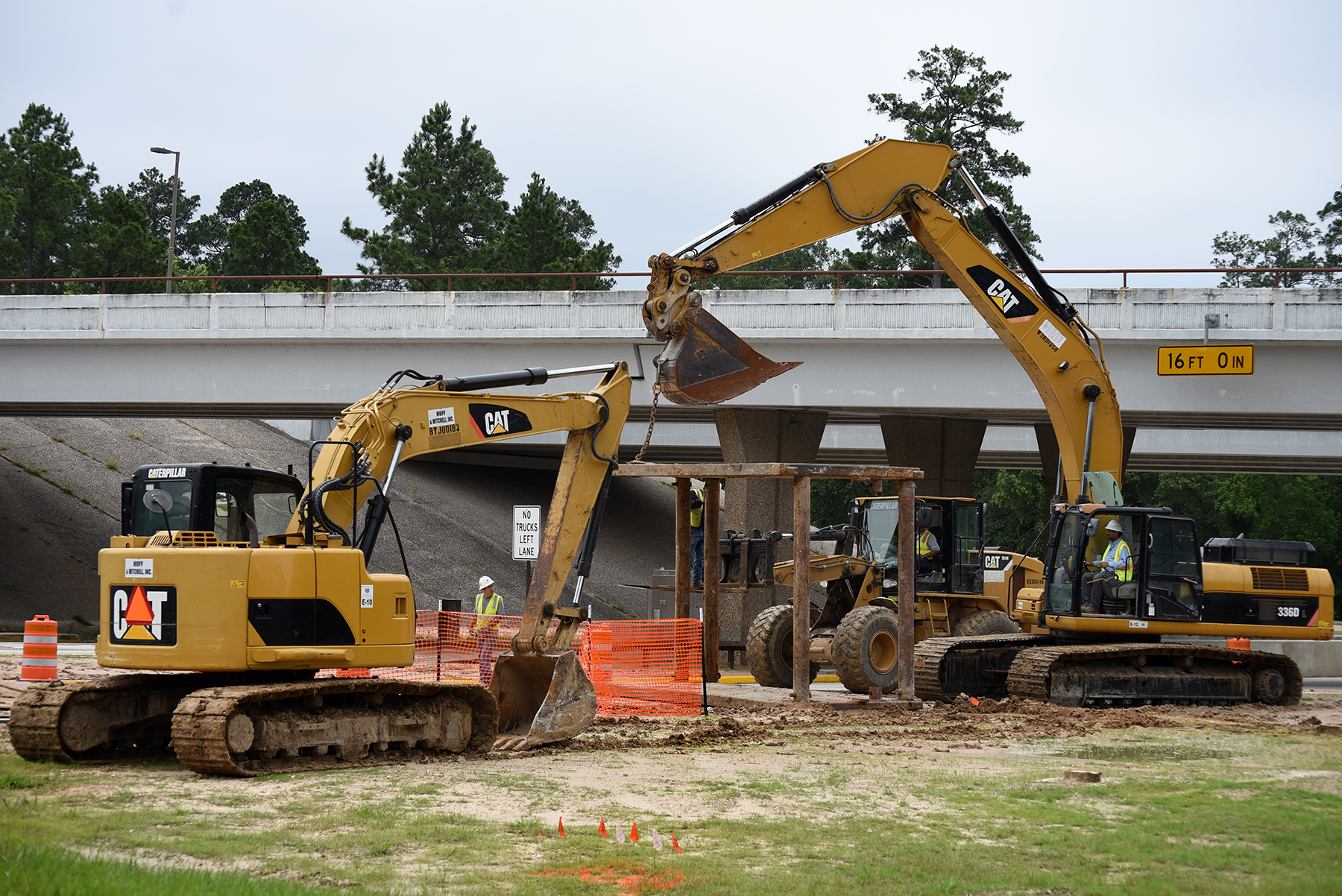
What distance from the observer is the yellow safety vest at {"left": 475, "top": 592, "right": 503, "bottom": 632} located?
1703 centimetres

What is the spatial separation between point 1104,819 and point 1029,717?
6234 millimetres

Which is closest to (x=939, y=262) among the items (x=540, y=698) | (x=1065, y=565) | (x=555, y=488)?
(x=1065, y=565)

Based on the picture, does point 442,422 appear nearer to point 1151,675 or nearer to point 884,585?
point 884,585

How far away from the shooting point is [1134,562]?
16.5 metres

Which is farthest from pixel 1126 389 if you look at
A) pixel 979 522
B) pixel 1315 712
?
pixel 1315 712

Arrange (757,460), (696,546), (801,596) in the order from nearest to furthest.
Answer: (801,596)
(696,546)
(757,460)

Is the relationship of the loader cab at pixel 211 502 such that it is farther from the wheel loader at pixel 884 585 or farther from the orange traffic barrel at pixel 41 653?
the wheel loader at pixel 884 585

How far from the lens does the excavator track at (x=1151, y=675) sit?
51.5 ft

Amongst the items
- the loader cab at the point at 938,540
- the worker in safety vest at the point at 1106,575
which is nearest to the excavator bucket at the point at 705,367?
the loader cab at the point at 938,540

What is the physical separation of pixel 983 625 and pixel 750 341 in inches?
342

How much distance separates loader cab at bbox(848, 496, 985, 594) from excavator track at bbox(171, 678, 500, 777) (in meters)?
8.08

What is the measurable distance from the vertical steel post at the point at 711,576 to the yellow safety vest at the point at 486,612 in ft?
9.04

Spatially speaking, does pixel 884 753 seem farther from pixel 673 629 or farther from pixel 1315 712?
pixel 1315 712

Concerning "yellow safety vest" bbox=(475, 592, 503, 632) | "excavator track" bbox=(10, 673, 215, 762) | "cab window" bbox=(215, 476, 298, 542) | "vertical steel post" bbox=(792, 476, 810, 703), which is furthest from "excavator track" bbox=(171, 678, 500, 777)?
"yellow safety vest" bbox=(475, 592, 503, 632)
